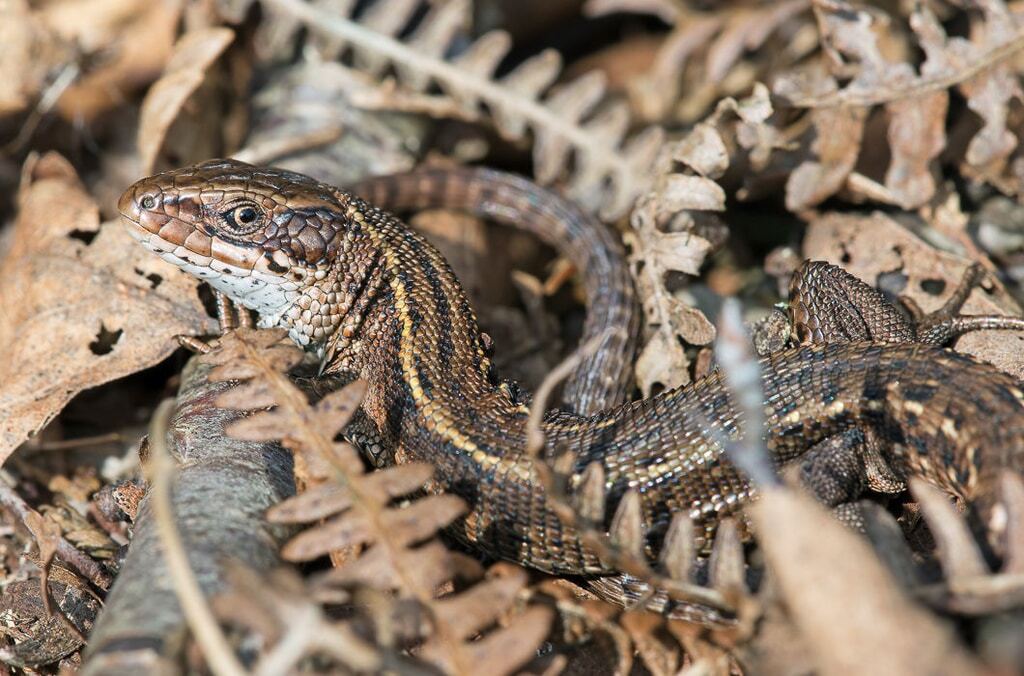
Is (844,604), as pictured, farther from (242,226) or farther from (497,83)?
(497,83)

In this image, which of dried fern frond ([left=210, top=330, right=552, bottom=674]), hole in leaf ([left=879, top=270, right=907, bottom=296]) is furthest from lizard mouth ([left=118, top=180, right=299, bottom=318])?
hole in leaf ([left=879, top=270, right=907, bottom=296])

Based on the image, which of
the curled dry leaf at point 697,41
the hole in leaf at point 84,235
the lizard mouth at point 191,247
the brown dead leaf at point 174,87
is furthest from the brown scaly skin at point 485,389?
the curled dry leaf at point 697,41

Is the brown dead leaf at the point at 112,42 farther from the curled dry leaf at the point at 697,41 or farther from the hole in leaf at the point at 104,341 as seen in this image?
the curled dry leaf at the point at 697,41

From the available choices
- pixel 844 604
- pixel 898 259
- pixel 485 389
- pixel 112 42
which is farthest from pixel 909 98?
pixel 112 42

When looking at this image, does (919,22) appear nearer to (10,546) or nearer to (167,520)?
(167,520)

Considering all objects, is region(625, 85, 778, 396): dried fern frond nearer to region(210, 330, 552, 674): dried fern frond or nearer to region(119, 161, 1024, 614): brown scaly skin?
region(119, 161, 1024, 614): brown scaly skin

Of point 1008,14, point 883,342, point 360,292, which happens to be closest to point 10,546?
point 360,292
